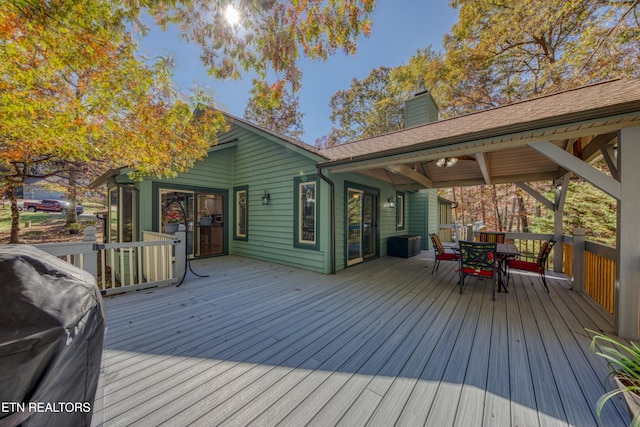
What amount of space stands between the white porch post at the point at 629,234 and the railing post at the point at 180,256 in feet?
20.7

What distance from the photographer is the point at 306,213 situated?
229 inches

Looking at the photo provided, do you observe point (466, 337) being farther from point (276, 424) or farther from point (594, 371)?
point (276, 424)

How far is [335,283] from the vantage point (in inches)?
183

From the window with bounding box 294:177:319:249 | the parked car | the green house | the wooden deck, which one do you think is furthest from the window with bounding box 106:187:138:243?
the parked car

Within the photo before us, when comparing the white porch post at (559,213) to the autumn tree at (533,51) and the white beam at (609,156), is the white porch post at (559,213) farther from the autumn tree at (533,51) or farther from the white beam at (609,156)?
the autumn tree at (533,51)

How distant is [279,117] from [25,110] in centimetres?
1335

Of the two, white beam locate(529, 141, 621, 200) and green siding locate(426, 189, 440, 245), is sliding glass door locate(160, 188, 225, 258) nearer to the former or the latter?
white beam locate(529, 141, 621, 200)

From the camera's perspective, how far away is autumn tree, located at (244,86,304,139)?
49.9ft

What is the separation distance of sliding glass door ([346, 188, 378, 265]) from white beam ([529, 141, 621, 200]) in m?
3.71

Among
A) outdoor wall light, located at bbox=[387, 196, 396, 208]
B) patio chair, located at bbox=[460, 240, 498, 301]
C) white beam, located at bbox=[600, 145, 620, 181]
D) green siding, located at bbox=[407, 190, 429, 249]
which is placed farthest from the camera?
green siding, located at bbox=[407, 190, 429, 249]

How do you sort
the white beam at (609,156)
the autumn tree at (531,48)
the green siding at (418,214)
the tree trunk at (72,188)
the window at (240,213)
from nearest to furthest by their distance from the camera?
the white beam at (609,156), the autumn tree at (531,48), the window at (240,213), the tree trunk at (72,188), the green siding at (418,214)

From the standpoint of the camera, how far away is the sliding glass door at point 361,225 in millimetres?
6164

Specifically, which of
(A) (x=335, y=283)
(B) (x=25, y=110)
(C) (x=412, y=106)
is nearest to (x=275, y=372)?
(A) (x=335, y=283)

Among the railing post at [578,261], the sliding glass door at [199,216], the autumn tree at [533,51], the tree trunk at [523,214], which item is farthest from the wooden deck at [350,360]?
the tree trunk at [523,214]
